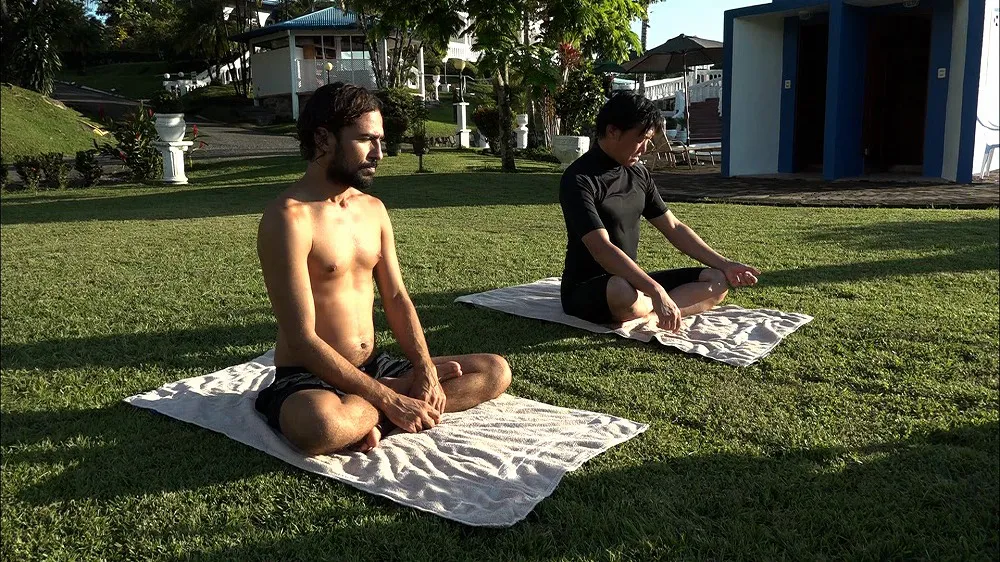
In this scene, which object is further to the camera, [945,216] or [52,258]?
[945,216]

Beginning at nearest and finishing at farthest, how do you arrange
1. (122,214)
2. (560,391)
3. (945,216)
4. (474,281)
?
1. (560,391)
2. (474,281)
3. (945,216)
4. (122,214)

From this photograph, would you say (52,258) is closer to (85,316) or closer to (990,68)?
(85,316)

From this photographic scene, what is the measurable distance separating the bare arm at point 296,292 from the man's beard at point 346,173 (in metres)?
0.19

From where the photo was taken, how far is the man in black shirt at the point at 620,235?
14.6 feet

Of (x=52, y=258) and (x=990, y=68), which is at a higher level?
(x=990, y=68)

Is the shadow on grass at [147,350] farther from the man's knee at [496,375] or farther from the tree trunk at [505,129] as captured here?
the tree trunk at [505,129]

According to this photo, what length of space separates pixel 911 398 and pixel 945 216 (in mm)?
6507

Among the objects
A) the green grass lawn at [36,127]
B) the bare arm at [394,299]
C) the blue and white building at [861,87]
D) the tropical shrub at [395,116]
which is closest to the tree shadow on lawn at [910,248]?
the bare arm at [394,299]

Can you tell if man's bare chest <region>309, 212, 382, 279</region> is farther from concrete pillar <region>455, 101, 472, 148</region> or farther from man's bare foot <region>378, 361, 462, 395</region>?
concrete pillar <region>455, 101, 472, 148</region>

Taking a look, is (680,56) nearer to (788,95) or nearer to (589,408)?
(788,95)

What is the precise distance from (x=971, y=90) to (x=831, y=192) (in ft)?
9.49

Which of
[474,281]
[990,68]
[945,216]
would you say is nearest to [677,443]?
[474,281]

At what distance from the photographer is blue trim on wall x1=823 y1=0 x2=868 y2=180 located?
13.4 meters

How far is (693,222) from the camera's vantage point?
30.5 feet
